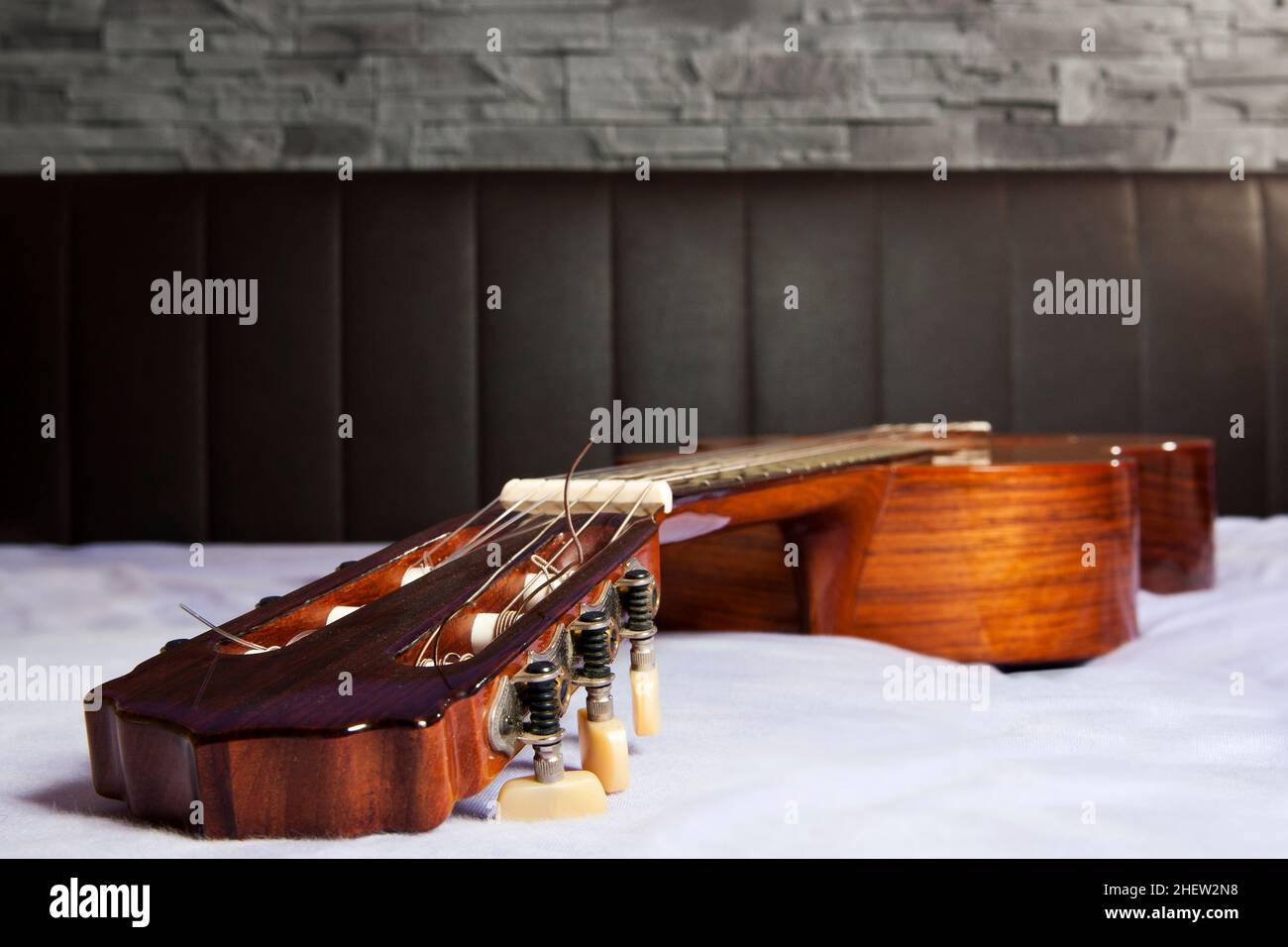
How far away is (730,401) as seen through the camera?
1.92 m

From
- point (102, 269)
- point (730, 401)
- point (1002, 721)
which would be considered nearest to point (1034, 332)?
point (730, 401)

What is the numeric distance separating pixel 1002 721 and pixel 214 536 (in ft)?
4.99

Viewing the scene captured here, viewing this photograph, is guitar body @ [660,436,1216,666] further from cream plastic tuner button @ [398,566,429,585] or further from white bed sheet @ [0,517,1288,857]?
cream plastic tuner button @ [398,566,429,585]

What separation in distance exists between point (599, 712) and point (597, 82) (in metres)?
1.82

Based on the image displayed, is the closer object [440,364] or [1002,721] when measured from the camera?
[1002,721]

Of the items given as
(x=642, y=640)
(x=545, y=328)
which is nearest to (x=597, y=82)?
(x=545, y=328)

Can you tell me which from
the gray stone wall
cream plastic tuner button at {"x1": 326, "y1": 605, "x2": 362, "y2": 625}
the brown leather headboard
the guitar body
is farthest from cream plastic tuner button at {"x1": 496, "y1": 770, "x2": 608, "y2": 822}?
the gray stone wall

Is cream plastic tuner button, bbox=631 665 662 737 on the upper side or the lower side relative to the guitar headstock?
lower

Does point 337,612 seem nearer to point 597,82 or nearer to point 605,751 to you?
point 605,751

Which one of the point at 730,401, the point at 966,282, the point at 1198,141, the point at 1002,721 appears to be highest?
the point at 1198,141

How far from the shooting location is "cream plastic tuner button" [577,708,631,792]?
51 cm

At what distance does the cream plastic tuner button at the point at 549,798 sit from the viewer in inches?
18.3

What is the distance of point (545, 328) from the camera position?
1.91 metres
